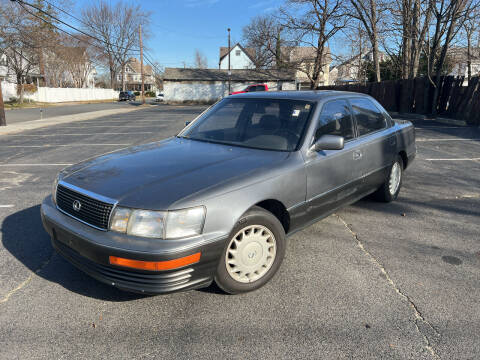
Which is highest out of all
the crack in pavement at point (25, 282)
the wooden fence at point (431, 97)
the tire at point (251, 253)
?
the wooden fence at point (431, 97)

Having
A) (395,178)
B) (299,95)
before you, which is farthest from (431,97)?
(299,95)

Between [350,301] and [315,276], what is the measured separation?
433 mm

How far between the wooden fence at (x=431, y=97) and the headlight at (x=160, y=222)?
50.0 ft

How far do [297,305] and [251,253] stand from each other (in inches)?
20.7

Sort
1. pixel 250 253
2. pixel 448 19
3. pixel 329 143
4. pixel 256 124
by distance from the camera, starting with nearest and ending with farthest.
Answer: pixel 250 253
pixel 329 143
pixel 256 124
pixel 448 19

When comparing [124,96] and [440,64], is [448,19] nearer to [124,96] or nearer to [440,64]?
[440,64]

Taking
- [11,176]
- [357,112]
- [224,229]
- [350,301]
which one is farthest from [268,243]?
[11,176]

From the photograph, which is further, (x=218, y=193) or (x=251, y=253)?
(x=251, y=253)

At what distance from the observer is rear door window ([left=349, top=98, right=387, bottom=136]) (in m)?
4.27

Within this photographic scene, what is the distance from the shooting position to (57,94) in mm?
47250

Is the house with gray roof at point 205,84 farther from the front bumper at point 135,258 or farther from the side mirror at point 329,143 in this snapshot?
the front bumper at point 135,258

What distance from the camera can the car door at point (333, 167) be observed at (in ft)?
11.0

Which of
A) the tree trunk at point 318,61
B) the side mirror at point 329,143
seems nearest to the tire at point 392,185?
the side mirror at point 329,143

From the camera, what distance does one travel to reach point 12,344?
2.29 m
